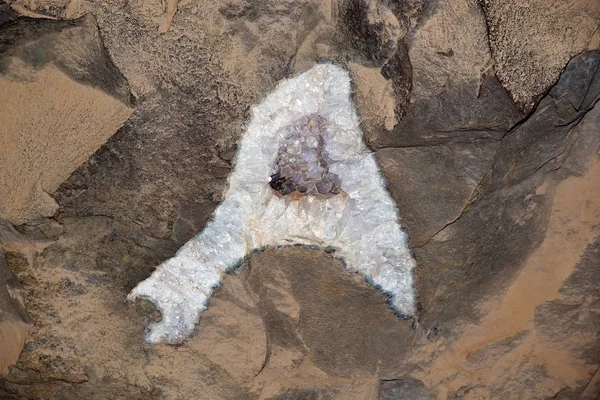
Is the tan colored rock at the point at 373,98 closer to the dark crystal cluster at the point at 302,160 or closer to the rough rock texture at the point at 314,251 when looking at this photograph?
the rough rock texture at the point at 314,251

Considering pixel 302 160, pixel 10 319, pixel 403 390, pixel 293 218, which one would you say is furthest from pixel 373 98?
pixel 10 319

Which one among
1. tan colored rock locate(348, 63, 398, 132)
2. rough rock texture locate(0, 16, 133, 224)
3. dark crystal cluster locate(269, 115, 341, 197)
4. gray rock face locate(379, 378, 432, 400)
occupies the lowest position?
gray rock face locate(379, 378, 432, 400)

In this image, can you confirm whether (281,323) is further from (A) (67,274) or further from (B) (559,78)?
(B) (559,78)

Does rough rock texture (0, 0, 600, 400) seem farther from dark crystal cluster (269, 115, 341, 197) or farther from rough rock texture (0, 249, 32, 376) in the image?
dark crystal cluster (269, 115, 341, 197)

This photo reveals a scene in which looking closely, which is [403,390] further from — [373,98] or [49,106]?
[49,106]

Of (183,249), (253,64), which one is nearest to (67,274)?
(183,249)

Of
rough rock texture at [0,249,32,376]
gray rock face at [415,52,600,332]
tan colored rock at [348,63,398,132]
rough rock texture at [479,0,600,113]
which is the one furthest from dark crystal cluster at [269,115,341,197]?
rough rock texture at [0,249,32,376]
